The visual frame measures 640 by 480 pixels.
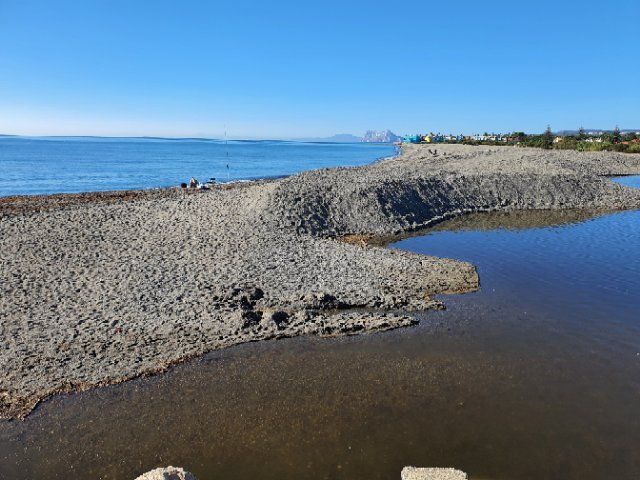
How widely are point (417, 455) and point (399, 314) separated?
275 inches

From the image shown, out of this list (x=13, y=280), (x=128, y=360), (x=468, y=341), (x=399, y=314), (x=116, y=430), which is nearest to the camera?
(x=116, y=430)

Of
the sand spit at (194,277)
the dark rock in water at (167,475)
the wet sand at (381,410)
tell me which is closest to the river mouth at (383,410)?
the wet sand at (381,410)

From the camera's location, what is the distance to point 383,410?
430 inches

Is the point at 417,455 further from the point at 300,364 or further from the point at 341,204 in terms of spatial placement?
the point at 341,204

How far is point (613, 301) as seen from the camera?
17.9 m

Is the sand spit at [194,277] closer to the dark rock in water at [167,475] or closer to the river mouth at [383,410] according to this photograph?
the river mouth at [383,410]

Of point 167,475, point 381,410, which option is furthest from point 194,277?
point 167,475

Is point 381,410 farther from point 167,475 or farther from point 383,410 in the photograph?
point 167,475

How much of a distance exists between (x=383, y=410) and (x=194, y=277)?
10006mm

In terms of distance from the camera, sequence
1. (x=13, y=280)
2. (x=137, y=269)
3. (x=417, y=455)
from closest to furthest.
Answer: (x=417, y=455) → (x=13, y=280) → (x=137, y=269)

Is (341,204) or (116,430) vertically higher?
(341,204)

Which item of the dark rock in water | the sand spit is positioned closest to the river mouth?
the sand spit

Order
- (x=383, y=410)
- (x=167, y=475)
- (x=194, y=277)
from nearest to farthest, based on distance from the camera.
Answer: (x=167, y=475)
(x=383, y=410)
(x=194, y=277)

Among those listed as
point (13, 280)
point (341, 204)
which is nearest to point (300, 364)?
point (13, 280)
